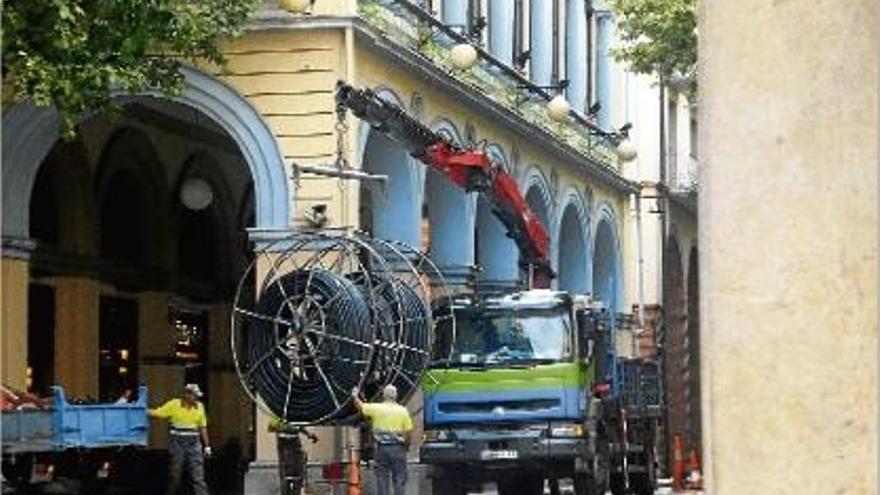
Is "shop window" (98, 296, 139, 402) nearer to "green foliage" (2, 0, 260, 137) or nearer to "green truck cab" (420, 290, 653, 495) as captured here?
"green truck cab" (420, 290, 653, 495)

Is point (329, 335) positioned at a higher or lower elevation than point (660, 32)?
lower

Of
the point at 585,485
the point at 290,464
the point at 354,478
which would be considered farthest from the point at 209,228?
the point at 354,478

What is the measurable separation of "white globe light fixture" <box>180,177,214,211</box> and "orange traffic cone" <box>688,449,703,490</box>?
9.31 m

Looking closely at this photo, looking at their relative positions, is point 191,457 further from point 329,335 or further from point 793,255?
point 793,255

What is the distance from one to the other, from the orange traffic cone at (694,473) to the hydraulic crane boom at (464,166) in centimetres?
661

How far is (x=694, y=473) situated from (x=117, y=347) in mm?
11065

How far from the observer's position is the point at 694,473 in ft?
119

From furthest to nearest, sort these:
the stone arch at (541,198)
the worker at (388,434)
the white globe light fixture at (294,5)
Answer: the stone arch at (541,198) < the white globe light fixture at (294,5) < the worker at (388,434)

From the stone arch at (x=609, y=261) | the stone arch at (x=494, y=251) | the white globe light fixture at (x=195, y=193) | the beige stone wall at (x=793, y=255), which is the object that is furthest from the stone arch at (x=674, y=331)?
the beige stone wall at (x=793, y=255)

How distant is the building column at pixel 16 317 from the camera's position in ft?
80.9

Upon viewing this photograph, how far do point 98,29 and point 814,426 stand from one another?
15.1 meters

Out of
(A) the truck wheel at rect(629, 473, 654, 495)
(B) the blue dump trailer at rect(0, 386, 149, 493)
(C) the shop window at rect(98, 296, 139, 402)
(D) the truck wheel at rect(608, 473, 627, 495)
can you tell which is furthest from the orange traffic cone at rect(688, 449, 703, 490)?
(B) the blue dump trailer at rect(0, 386, 149, 493)

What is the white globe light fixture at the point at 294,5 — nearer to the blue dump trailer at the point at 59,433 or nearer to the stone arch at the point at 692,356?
the blue dump trailer at the point at 59,433

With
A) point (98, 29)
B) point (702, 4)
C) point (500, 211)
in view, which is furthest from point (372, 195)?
point (702, 4)
